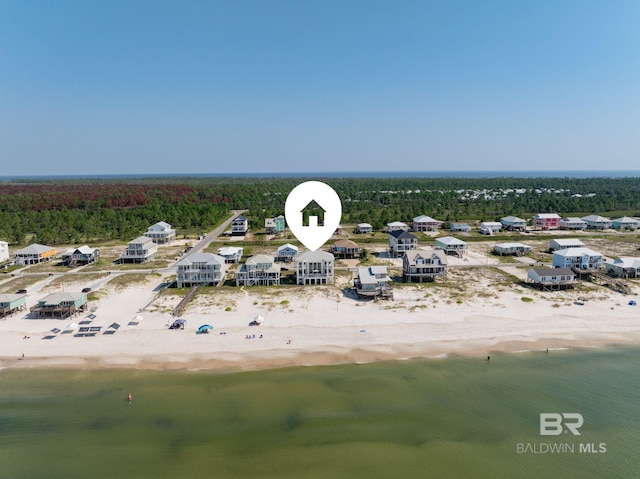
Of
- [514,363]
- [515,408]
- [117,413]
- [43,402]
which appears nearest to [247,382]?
[117,413]

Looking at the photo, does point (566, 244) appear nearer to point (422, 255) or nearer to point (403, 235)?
point (403, 235)

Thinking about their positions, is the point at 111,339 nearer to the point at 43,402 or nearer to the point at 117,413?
the point at 43,402

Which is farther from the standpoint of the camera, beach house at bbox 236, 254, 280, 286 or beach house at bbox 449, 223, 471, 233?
beach house at bbox 449, 223, 471, 233

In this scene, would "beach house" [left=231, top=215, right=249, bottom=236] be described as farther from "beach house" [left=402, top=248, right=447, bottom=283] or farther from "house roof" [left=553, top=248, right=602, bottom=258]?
"house roof" [left=553, top=248, right=602, bottom=258]

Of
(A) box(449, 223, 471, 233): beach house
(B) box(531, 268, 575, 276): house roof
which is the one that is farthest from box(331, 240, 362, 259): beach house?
(A) box(449, 223, 471, 233): beach house

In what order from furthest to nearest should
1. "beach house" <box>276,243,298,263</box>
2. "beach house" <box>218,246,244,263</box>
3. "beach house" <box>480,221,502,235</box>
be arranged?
1. "beach house" <box>480,221,502,235</box>
2. "beach house" <box>276,243,298,263</box>
3. "beach house" <box>218,246,244,263</box>

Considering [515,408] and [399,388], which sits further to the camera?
[399,388]
